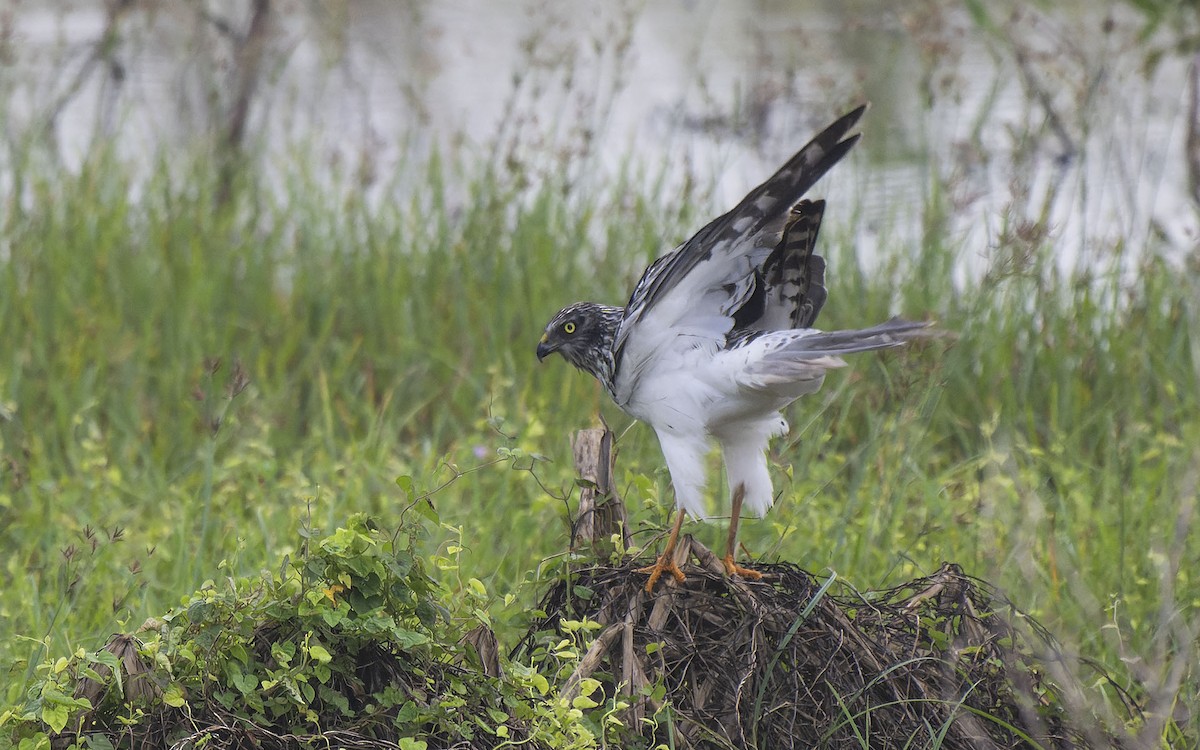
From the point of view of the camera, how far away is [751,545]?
152 inches

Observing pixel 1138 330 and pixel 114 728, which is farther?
pixel 1138 330

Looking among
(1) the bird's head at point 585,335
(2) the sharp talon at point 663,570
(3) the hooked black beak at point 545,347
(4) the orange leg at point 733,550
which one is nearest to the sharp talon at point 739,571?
(4) the orange leg at point 733,550

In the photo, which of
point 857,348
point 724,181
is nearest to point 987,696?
point 857,348

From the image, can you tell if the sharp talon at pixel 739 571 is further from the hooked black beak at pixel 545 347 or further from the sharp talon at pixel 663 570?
the hooked black beak at pixel 545 347

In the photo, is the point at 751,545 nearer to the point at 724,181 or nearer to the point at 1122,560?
the point at 1122,560

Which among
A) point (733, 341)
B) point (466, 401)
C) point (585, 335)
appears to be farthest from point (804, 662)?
point (466, 401)

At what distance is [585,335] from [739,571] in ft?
2.28

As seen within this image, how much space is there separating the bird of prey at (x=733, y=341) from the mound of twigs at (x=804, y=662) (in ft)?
0.30

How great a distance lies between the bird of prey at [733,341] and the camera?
263 centimetres

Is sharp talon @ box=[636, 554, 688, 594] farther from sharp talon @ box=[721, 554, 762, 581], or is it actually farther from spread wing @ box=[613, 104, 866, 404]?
spread wing @ box=[613, 104, 866, 404]

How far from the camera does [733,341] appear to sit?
9.43 feet

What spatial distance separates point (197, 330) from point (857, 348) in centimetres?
317

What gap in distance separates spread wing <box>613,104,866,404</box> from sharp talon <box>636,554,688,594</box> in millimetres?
469

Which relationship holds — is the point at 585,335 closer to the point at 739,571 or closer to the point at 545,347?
the point at 545,347
